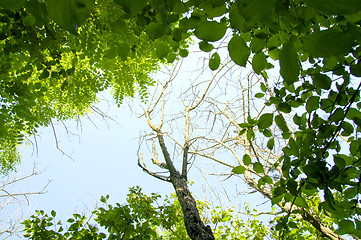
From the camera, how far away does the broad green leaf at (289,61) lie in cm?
54

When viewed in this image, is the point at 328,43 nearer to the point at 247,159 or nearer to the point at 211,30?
the point at 211,30

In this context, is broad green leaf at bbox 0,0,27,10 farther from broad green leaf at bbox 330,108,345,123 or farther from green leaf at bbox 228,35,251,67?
broad green leaf at bbox 330,108,345,123

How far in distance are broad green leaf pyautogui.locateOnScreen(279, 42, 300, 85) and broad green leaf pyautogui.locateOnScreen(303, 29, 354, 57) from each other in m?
0.06

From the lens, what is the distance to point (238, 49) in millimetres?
649

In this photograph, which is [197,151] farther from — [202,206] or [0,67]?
[0,67]

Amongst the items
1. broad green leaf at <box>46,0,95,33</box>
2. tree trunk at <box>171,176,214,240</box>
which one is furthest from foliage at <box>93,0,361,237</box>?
tree trunk at <box>171,176,214,240</box>

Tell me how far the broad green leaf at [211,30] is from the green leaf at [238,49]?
0.17 ft

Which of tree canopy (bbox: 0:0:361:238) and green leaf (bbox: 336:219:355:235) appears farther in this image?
green leaf (bbox: 336:219:355:235)

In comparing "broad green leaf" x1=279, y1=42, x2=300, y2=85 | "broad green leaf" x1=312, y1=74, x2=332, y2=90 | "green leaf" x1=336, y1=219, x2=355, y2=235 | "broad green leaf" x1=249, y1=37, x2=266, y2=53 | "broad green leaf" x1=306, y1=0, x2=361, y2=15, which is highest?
"broad green leaf" x1=249, y1=37, x2=266, y2=53

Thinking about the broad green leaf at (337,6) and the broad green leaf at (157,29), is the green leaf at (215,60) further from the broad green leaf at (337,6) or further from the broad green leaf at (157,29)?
the broad green leaf at (337,6)

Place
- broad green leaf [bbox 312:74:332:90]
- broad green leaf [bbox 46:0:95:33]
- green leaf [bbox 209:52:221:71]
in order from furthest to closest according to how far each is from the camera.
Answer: broad green leaf [bbox 312:74:332:90] < green leaf [bbox 209:52:221:71] < broad green leaf [bbox 46:0:95:33]

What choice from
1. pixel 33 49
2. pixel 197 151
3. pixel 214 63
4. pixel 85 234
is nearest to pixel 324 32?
pixel 214 63

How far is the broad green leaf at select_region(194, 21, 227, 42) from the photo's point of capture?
61 centimetres

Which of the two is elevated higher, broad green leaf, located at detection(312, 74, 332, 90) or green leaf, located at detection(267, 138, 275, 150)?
broad green leaf, located at detection(312, 74, 332, 90)
